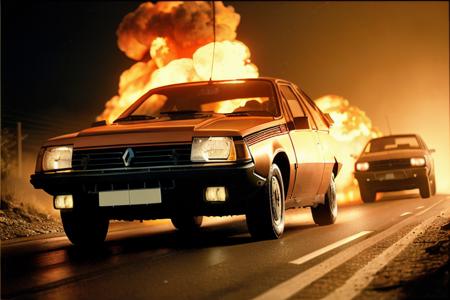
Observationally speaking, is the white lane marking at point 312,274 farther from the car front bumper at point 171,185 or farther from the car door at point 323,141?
the car door at point 323,141

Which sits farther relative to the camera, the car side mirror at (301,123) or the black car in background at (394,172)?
the black car in background at (394,172)

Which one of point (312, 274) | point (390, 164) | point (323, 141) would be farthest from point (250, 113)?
point (390, 164)

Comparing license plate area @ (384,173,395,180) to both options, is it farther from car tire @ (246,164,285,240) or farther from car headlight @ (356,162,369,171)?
car tire @ (246,164,285,240)

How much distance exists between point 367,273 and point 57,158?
3.56 meters

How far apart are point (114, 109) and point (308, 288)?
2846cm

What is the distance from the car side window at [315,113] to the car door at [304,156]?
0.31 m

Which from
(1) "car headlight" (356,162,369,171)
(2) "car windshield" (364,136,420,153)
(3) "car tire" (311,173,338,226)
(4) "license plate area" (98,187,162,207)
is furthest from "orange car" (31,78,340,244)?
(2) "car windshield" (364,136,420,153)

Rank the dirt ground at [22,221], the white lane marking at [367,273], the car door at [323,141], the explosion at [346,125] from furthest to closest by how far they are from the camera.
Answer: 1. the explosion at [346,125]
2. the dirt ground at [22,221]
3. the car door at [323,141]
4. the white lane marking at [367,273]

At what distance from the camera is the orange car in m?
7.97

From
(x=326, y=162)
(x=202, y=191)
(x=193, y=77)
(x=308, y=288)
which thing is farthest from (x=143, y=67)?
(x=308, y=288)

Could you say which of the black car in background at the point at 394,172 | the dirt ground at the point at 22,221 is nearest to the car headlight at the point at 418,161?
the black car in background at the point at 394,172

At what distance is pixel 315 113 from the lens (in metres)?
11.1

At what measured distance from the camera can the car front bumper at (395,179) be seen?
19.0 metres

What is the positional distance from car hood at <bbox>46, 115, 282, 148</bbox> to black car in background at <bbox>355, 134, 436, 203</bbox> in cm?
1089
